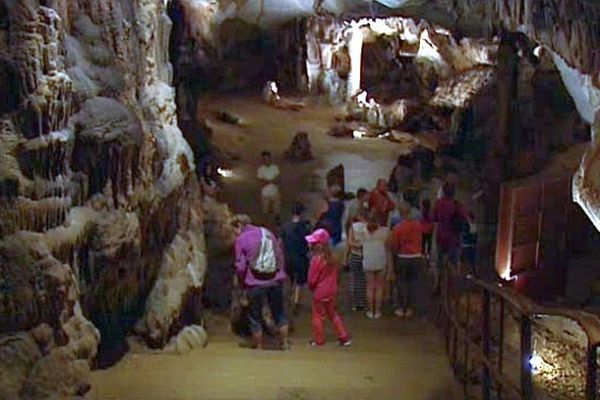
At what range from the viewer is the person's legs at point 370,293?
31.4ft

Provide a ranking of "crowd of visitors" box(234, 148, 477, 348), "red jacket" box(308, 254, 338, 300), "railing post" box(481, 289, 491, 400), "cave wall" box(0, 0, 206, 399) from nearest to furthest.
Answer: "railing post" box(481, 289, 491, 400) → "cave wall" box(0, 0, 206, 399) → "crowd of visitors" box(234, 148, 477, 348) → "red jacket" box(308, 254, 338, 300)

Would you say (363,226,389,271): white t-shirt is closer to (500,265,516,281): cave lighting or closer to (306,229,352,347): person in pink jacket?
(306,229,352,347): person in pink jacket

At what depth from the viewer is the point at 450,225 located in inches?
404

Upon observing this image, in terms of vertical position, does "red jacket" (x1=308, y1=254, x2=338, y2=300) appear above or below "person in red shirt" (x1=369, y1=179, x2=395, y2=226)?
below

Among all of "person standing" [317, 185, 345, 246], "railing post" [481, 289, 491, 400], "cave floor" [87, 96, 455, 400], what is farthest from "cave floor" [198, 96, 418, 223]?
"railing post" [481, 289, 491, 400]

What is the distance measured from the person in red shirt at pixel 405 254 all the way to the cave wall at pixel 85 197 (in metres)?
2.06

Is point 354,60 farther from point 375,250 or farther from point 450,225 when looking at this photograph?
point 375,250

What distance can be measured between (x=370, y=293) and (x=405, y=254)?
0.59 m

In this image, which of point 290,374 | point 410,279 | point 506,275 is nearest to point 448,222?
point 410,279

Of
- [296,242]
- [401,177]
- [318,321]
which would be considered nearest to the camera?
[318,321]

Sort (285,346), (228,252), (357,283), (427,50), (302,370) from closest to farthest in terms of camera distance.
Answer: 1. (302,370)
2. (285,346)
3. (357,283)
4. (228,252)
5. (427,50)

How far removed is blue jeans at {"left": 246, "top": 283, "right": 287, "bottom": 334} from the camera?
823cm

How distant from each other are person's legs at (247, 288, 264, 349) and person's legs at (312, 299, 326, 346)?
0.51 metres

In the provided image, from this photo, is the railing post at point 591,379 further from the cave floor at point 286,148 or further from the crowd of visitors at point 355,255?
the cave floor at point 286,148
